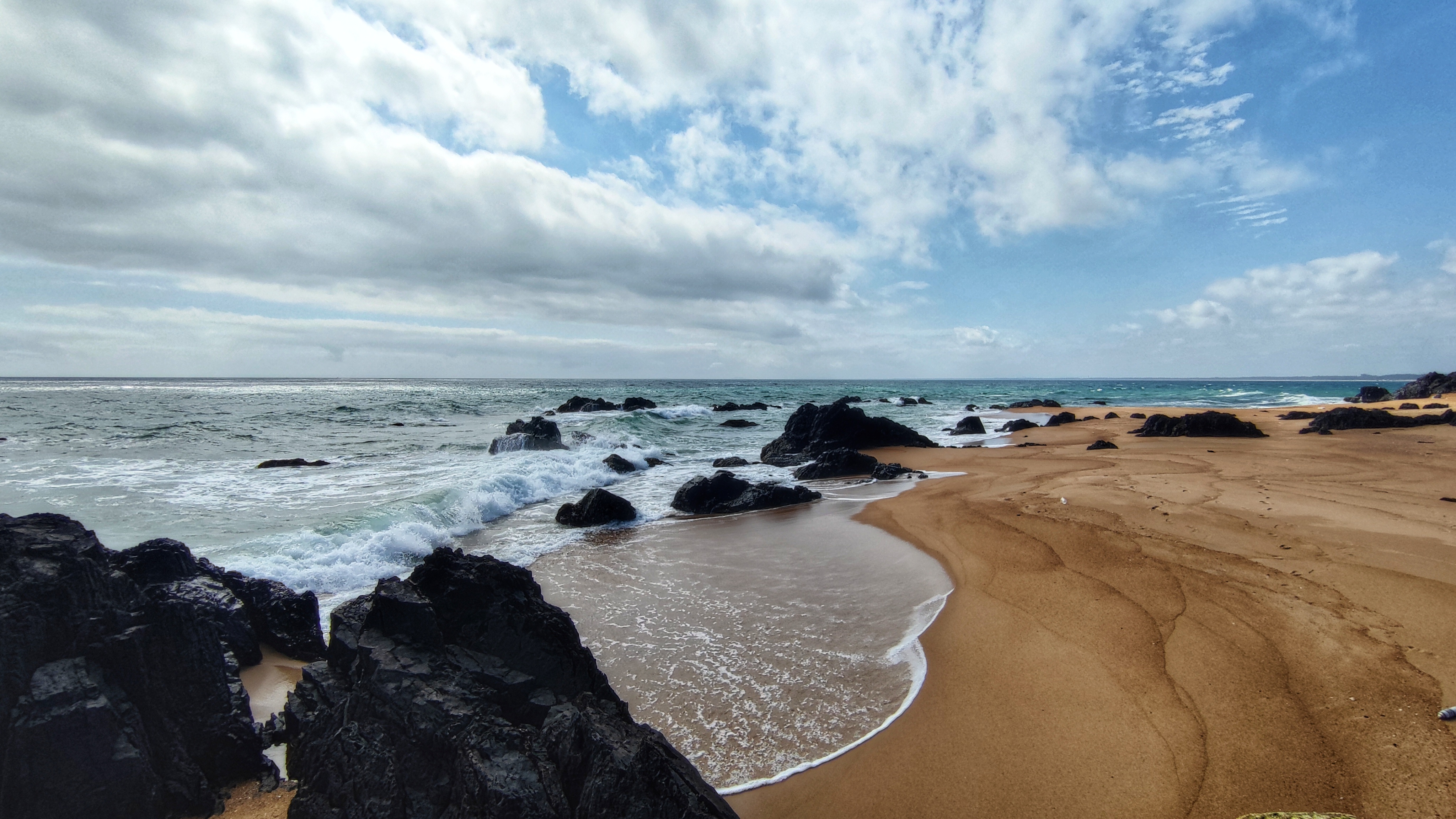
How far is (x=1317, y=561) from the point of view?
21.7ft

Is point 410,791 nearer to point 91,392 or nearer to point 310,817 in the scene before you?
point 310,817

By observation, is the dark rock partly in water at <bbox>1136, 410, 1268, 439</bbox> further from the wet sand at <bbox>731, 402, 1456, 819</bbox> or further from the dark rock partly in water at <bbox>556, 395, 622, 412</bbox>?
the dark rock partly in water at <bbox>556, 395, 622, 412</bbox>

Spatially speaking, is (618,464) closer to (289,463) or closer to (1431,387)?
(289,463)

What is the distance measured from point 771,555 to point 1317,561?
647 centimetres

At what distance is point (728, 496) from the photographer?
40.9ft

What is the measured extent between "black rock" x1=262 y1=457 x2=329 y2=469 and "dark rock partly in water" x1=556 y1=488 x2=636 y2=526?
11.7m

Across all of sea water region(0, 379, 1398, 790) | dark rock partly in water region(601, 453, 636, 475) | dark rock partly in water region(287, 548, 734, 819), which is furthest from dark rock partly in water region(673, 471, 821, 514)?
dark rock partly in water region(287, 548, 734, 819)

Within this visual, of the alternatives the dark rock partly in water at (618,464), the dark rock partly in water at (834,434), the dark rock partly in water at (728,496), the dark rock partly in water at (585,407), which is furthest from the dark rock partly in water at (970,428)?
the dark rock partly in water at (585,407)

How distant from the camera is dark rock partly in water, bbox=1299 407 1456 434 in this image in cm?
2136

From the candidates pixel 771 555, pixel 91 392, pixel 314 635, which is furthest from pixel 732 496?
pixel 91 392

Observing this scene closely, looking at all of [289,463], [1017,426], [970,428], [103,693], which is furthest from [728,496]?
[1017,426]

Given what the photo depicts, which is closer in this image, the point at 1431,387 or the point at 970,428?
the point at 970,428

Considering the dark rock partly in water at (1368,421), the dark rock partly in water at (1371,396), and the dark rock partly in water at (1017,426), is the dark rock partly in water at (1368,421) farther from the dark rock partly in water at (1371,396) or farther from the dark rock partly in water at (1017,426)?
the dark rock partly in water at (1371,396)

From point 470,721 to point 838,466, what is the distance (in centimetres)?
1413
